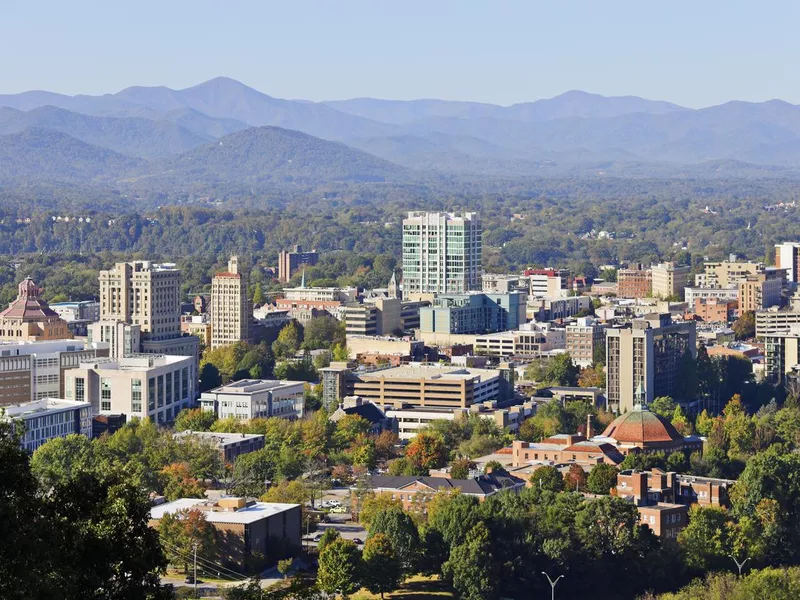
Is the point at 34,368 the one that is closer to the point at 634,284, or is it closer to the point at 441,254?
the point at 441,254

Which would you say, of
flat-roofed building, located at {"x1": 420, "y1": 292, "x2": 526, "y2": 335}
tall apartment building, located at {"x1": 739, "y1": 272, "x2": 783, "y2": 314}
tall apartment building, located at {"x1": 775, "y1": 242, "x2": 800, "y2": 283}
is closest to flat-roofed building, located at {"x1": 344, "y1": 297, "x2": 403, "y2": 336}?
flat-roofed building, located at {"x1": 420, "y1": 292, "x2": 526, "y2": 335}

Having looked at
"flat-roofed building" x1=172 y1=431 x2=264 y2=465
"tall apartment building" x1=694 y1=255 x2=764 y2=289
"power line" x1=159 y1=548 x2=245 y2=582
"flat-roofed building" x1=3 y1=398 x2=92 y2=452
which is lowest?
"power line" x1=159 y1=548 x2=245 y2=582

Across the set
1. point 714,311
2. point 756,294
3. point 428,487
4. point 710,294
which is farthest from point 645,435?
point 710,294

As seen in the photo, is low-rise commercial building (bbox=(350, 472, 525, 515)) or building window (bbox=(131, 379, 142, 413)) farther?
building window (bbox=(131, 379, 142, 413))

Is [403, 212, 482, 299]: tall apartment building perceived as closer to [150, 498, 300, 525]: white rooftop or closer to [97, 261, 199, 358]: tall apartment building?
[97, 261, 199, 358]: tall apartment building

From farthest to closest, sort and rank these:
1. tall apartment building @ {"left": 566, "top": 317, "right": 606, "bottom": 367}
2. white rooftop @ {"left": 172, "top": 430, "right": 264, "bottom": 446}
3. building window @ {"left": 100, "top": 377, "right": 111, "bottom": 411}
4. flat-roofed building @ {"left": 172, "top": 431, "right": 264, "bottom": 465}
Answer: tall apartment building @ {"left": 566, "top": 317, "right": 606, "bottom": 367} → building window @ {"left": 100, "top": 377, "right": 111, "bottom": 411} → white rooftop @ {"left": 172, "top": 430, "right": 264, "bottom": 446} → flat-roofed building @ {"left": 172, "top": 431, "right": 264, "bottom": 465}
